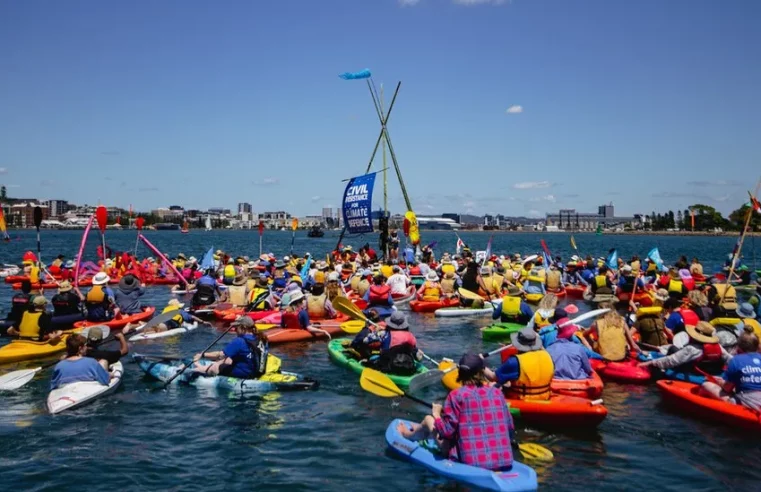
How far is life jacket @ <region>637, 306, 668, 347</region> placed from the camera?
12.7 m

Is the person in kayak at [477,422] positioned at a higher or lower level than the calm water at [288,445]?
higher

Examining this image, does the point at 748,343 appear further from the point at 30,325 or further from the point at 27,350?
the point at 30,325

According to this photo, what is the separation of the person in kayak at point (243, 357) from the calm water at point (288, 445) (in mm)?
492

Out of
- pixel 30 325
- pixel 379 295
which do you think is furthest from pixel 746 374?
pixel 30 325

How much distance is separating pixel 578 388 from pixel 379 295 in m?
7.38

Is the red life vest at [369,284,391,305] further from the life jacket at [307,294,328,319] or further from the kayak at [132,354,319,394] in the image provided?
the kayak at [132,354,319,394]

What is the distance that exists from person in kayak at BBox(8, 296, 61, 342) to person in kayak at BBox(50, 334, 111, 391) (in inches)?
150

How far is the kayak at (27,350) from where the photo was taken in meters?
13.1

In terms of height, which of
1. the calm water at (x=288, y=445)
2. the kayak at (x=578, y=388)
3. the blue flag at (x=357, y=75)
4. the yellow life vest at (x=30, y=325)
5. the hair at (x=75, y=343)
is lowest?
the calm water at (x=288, y=445)

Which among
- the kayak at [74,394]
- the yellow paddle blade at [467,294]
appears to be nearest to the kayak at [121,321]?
the kayak at [74,394]

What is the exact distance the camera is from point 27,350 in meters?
13.3

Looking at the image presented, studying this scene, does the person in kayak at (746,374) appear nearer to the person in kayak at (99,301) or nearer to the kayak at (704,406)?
the kayak at (704,406)

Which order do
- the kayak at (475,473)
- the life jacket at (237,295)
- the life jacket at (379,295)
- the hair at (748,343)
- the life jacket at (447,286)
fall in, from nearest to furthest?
the kayak at (475,473), the hair at (748,343), the life jacket at (379,295), the life jacket at (237,295), the life jacket at (447,286)

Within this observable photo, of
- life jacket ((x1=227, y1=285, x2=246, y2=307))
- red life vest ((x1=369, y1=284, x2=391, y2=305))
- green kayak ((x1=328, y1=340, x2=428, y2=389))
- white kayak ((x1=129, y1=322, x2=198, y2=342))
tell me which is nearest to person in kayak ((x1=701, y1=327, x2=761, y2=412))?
green kayak ((x1=328, y1=340, x2=428, y2=389))
